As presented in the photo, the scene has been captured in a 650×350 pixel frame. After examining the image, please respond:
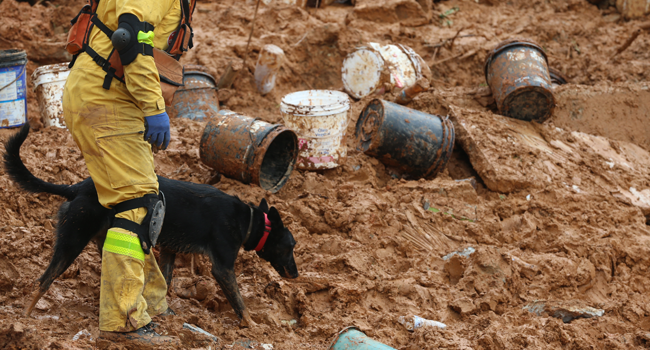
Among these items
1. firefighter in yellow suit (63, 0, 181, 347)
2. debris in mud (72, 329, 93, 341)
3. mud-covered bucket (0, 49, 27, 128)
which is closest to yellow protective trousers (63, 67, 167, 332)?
firefighter in yellow suit (63, 0, 181, 347)

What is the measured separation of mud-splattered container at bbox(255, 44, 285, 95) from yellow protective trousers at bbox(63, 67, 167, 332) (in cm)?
460

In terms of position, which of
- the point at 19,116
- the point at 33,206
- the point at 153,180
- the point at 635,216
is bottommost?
the point at 635,216

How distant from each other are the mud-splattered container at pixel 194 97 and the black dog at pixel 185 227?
3065 mm

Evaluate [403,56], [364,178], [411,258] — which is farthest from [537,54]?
[411,258]

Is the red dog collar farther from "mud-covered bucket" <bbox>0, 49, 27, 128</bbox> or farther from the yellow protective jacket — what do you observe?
"mud-covered bucket" <bbox>0, 49, 27, 128</bbox>

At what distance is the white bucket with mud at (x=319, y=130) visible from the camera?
17.3ft

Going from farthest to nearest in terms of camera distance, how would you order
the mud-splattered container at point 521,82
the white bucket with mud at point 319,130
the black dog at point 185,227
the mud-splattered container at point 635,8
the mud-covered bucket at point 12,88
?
the mud-splattered container at point 635,8 → the mud-splattered container at point 521,82 → the white bucket with mud at point 319,130 → the mud-covered bucket at point 12,88 → the black dog at point 185,227

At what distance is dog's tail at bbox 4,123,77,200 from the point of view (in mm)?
2924

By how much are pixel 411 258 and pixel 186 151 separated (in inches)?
99.3

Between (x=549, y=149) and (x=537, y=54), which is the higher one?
(x=537, y=54)

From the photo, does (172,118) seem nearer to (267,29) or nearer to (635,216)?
(267,29)

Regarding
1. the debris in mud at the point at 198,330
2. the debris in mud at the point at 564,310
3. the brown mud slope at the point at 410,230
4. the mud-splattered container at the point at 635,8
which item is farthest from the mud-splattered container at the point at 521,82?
the debris in mud at the point at 198,330

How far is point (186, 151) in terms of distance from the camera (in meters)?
5.32

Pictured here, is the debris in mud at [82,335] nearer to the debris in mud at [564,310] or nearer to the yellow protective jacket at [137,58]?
the yellow protective jacket at [137,58]
